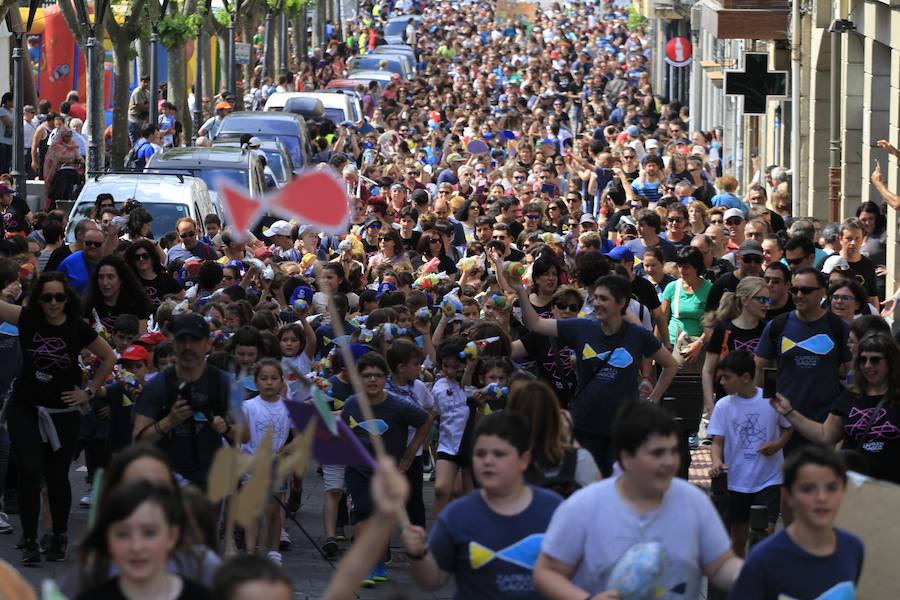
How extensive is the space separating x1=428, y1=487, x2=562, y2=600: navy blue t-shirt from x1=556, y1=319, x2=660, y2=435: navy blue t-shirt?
3.86 meters

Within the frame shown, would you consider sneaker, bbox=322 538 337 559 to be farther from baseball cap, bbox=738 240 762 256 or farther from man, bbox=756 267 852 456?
baseball cap, bbox=738 240 762 256

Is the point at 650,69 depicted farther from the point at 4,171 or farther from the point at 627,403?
the point at 627,403

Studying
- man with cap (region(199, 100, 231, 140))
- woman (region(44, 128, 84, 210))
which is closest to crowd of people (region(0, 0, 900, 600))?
woman (region(44, 128, 84, 210))

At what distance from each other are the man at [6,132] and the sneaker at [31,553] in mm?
17981

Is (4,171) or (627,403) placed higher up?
(627,403)

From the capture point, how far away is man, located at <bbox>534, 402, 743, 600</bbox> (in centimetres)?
574

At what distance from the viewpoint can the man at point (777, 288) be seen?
432 inches

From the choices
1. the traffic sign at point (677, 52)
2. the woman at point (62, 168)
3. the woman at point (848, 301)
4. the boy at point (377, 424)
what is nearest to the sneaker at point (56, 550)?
the boy at point (377, 424)

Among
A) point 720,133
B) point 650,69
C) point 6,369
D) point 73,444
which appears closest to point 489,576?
point 73,444

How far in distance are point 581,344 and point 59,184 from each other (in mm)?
16800

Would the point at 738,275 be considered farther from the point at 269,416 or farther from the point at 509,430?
the point at 509,430

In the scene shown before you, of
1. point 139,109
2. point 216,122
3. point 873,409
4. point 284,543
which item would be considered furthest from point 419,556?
point 216,122

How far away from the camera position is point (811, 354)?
9.90 meters

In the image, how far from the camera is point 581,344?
32.5ft
